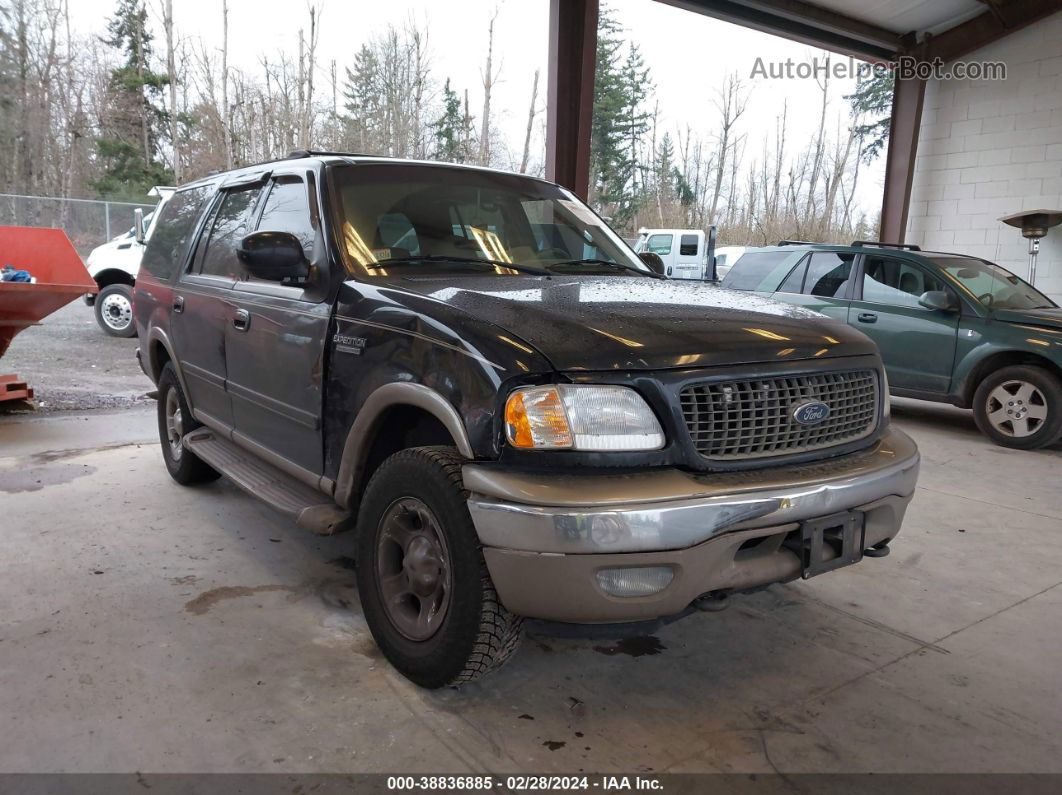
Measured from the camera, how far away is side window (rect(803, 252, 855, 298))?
24.5 feet

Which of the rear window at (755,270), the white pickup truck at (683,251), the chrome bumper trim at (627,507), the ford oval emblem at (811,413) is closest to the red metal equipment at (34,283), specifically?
the chrome bumper trim at (627,507)

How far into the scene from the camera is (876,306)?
23.7 ft

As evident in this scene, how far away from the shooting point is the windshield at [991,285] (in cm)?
675

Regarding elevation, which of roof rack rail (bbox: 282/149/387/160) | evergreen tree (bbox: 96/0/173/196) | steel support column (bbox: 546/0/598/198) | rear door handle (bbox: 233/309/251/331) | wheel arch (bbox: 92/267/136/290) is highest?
evergreen tree (bbox: 96/0/173/196)

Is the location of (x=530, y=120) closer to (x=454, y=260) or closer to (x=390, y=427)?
(x=454, y=260)

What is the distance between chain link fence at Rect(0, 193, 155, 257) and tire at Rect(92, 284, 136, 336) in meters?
6.21

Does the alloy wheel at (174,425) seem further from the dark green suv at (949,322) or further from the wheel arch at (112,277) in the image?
the wheel arch at (112,277)

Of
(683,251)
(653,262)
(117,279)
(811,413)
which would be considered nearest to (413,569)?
(811,413)

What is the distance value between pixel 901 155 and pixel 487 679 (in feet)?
45.3

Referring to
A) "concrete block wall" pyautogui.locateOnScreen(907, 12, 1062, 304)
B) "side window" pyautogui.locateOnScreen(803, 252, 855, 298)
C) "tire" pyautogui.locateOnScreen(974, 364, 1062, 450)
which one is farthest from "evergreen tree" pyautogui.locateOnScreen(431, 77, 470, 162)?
"tire" pyautogui.locateOnScreen(974, 364, 1062, 450)

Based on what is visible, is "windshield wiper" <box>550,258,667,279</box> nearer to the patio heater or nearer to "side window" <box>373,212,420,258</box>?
"side window" <box>373,212,420,258</box>

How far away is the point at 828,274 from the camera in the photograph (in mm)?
7594

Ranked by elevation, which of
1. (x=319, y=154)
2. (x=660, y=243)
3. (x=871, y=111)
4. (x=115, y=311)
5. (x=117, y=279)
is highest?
(x=871, y=111)

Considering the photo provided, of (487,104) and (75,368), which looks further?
(487,104)
